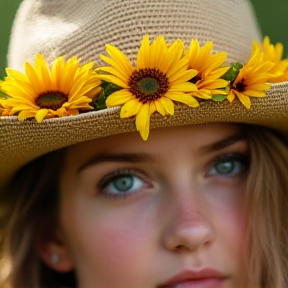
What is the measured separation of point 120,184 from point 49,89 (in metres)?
0.31

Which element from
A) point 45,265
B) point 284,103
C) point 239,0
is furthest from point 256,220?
point 45,265

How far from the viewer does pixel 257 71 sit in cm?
118

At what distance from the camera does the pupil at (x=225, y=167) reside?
4.62ft

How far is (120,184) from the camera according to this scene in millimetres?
1394

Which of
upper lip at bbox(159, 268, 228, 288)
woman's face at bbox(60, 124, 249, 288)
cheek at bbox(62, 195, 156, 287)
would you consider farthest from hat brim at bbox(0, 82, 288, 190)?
upper lip at bbox(159, 268, 228, 288)

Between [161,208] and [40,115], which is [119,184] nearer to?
[161,208]

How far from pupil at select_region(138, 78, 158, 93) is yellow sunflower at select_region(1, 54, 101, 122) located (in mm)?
85

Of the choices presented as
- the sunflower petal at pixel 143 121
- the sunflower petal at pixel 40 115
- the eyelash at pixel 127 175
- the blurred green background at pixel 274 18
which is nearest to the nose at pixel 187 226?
the eyelash at pixel 127 175

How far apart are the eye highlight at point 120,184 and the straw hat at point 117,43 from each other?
7.0 inches

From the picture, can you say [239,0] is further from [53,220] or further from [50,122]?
[53,220]

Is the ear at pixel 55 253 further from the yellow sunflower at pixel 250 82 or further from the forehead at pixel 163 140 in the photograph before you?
the yellow sunflower at pixel 250 82

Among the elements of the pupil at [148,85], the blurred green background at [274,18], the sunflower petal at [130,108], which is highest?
the blurred green background at [274,18]

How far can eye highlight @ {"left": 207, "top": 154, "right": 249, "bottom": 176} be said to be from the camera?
4.59ft

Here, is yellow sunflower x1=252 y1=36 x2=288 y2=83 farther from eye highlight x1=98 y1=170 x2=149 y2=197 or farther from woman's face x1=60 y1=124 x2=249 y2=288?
eye highlight x1=98 y1=170 x2=149 y2=197
